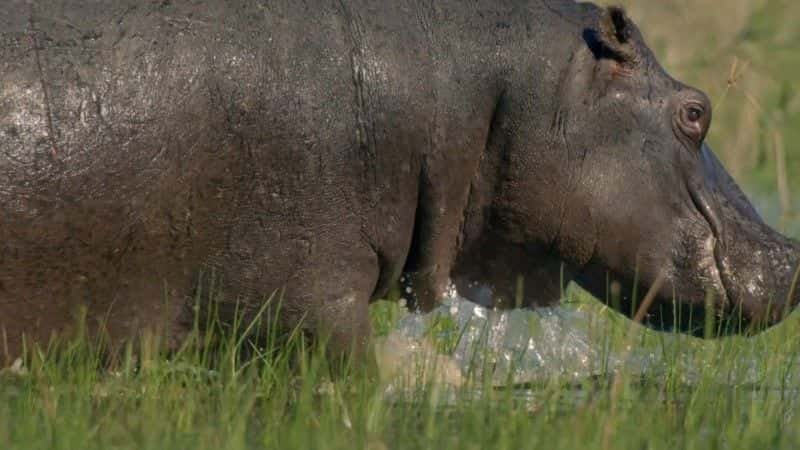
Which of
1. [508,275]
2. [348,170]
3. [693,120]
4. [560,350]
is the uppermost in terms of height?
[693,120]

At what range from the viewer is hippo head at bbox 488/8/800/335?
195 inches

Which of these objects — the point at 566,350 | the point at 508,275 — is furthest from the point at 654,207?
the point at 566,350

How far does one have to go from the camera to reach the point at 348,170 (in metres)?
4.61

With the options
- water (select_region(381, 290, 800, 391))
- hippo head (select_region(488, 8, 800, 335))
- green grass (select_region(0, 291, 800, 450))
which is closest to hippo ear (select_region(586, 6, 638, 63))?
hippo head (select_region(488, 8, 800, 335))

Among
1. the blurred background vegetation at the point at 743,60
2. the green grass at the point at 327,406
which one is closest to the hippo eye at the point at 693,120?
the green grass at the point at 327,406

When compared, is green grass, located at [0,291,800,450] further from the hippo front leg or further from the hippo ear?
the hippo ear

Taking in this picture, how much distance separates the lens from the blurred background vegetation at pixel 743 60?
10.6m

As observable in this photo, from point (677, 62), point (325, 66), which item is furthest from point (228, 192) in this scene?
point (677, 62)

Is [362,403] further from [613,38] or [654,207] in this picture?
[613,38]

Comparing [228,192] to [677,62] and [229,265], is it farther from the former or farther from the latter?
[677,62]

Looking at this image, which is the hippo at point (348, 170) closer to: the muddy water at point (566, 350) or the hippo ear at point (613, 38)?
the hippo ear at point (613, 38)

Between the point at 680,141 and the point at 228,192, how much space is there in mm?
1385

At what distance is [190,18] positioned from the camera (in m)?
4.54

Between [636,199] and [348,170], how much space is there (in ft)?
2.92
